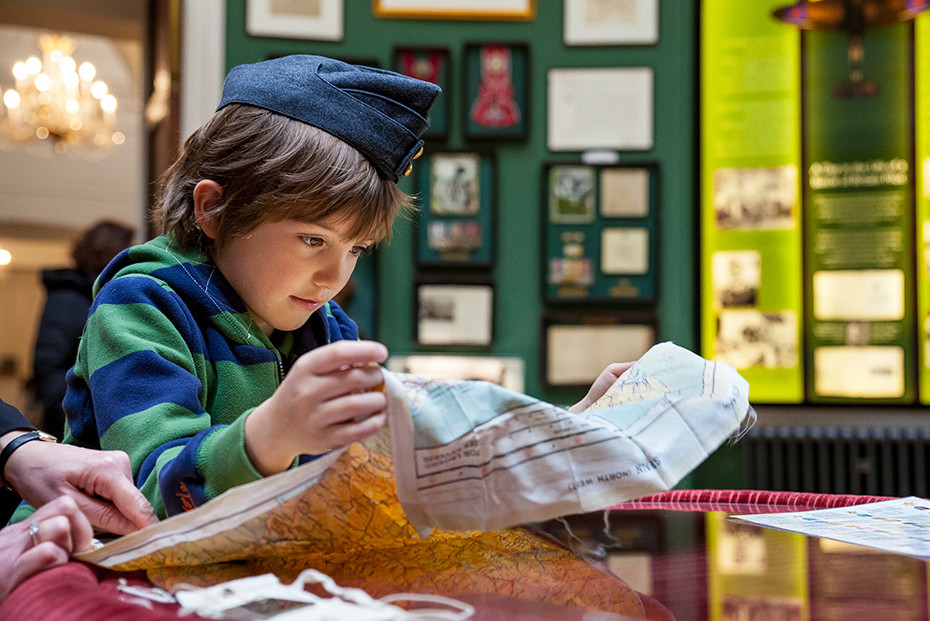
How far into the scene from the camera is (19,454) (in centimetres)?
88

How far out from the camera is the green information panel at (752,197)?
3.40 meters

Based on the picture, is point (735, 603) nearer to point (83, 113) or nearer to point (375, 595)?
point (375, 595)

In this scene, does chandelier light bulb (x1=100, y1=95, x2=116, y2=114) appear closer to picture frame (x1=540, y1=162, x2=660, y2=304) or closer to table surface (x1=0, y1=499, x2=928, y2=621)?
picture frame (x1=540, y1=162, x2=660, y2=304)

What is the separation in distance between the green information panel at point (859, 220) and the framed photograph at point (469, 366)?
1166 millimetres

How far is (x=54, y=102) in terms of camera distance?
6.14 metres

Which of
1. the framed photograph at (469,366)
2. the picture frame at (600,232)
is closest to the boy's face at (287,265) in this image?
the framed photograph at (469,366)

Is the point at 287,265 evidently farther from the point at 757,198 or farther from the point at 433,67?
the point at 757,198

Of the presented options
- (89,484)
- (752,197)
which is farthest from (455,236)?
(89,484)

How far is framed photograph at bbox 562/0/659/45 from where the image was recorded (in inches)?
136

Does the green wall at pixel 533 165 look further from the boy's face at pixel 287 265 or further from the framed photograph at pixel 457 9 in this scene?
the boy's face at pixel 287 265

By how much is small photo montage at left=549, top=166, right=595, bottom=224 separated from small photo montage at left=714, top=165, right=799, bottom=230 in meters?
0.52

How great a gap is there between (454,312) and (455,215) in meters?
0.39

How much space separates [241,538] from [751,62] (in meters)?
3.36

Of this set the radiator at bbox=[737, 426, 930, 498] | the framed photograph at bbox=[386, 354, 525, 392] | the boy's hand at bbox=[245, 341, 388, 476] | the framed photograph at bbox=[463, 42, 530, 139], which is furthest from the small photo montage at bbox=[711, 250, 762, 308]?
the boy's hand at bbox=[245, 341, 388, 476]
